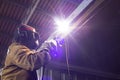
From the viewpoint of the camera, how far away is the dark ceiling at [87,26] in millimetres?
3947

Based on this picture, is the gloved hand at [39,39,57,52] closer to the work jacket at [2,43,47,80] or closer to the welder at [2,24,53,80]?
the welder at [2,24,53,80]

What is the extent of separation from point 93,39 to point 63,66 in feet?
3.70

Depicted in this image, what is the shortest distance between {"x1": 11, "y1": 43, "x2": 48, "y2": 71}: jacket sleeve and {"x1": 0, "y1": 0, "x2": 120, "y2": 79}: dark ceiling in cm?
96

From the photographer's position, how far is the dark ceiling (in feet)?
13.0

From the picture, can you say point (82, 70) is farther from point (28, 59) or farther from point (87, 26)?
point (28, 59)

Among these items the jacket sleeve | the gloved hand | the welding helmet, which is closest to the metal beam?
the welding helmet

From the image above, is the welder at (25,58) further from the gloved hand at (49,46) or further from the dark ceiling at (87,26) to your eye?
the dark ceiling at (87,26)

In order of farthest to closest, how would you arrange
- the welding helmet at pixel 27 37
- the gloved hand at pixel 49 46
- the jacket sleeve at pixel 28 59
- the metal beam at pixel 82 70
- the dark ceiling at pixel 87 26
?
the metal beam at pixel 82 70, the dark ceiling at pixel 87 26, the welding helmet at pixel 27 37, the gloved hand at pixel 49 46, the jacket sleeve at pixel 28 59

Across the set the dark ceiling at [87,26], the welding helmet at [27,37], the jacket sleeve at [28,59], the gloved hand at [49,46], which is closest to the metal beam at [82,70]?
the dark ceiling at [87,26]

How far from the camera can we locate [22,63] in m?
3.06

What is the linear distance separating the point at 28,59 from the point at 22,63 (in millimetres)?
97

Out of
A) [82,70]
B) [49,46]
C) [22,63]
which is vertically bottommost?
[82,70]

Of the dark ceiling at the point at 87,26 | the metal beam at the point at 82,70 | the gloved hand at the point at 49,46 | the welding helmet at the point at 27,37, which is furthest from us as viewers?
the metal beam at the point at 82,70

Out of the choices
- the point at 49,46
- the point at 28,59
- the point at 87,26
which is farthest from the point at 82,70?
the point at 28,59
